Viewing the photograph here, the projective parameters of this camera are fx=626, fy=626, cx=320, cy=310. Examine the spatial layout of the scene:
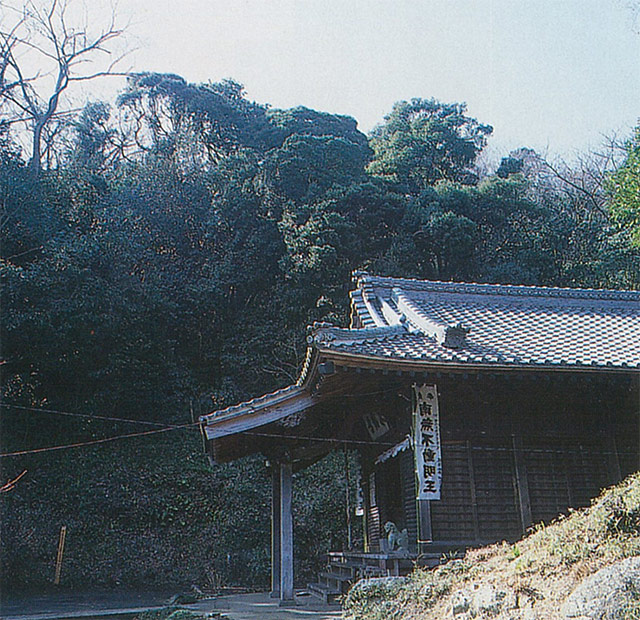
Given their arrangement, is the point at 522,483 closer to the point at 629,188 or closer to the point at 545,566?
the point at 545,566

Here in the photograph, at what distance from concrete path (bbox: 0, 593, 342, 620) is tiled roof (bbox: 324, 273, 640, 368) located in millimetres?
3516

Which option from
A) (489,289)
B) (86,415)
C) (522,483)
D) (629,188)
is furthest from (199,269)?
(522,483)

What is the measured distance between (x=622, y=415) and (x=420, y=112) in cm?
2331

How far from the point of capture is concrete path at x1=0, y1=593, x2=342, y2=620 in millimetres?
8297

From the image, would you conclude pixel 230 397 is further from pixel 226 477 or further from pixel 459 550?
pixel 459 550

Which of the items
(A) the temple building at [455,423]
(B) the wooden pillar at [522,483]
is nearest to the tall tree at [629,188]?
(A) the temple building at [455,423]

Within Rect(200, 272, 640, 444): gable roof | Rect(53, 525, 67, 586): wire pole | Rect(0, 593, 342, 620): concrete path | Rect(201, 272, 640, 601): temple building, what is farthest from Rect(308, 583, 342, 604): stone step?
Rect(53, 525, 67, 586): wire pole

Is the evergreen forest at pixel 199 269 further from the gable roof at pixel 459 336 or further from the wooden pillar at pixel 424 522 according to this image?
the wooden pillar at pixel 424 522

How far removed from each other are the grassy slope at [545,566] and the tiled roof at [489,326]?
274cm

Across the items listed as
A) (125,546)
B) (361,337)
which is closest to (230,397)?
(125,546)

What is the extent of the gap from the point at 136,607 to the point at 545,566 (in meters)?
9.86

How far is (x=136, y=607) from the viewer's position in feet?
39.9

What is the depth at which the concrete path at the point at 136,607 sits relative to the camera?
8.30m

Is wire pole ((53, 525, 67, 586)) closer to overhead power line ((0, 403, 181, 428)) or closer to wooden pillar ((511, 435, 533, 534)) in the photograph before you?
overhead power line ((0, 403, 181, 428))
